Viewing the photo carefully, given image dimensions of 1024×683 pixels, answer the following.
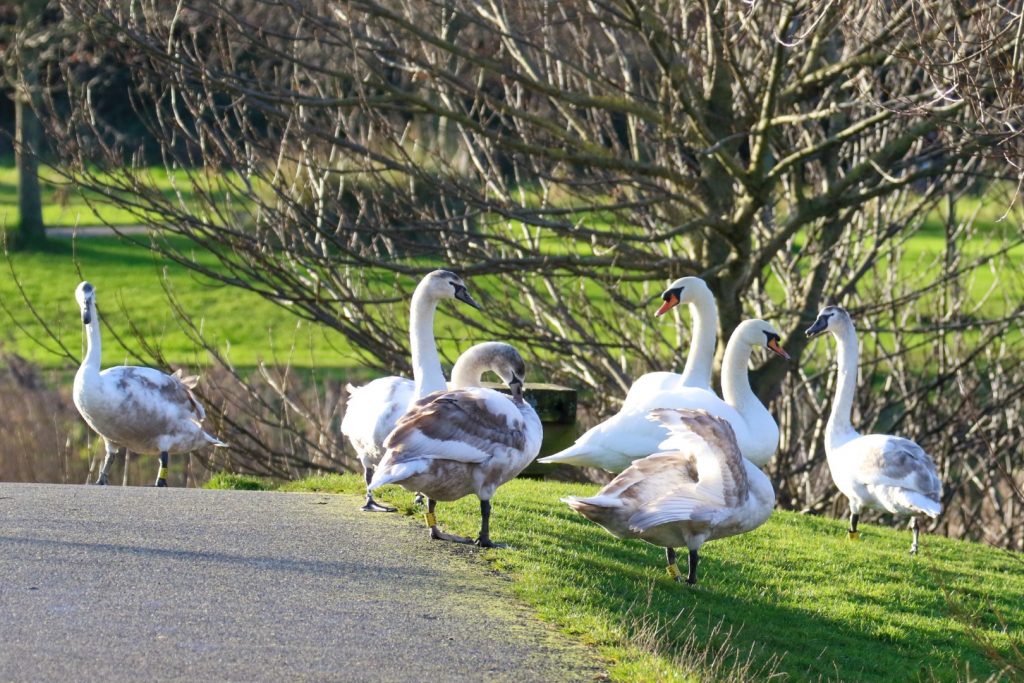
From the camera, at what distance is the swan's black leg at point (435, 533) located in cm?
762

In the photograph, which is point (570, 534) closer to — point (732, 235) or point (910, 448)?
point (910, 448)

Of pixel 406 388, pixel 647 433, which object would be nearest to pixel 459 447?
pixel 406 388

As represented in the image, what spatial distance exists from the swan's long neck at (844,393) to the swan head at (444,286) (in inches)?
120

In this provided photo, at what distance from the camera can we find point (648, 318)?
1387cm

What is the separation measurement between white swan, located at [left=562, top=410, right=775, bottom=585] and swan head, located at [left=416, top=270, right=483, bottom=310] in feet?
5.82

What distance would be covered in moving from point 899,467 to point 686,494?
2746mm

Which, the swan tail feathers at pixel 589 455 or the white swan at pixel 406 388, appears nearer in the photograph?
the white swan at pixel 406 388

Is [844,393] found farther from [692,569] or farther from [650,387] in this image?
[692,569]

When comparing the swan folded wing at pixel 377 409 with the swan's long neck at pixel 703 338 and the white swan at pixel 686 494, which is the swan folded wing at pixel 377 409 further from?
the swan's long neck at pixel 703 338

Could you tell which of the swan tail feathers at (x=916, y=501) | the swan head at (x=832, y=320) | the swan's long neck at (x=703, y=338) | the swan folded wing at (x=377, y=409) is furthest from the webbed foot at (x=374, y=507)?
the swan head at (x=832, y=320)

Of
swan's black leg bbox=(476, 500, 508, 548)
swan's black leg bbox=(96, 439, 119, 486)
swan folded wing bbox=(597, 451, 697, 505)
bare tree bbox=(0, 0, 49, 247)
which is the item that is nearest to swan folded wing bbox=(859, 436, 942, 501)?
swan folded wing bbox=(597, 451, 697, 505)

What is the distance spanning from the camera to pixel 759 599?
25.1ft

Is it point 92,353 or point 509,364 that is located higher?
point 509,364

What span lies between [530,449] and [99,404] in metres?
3.94
